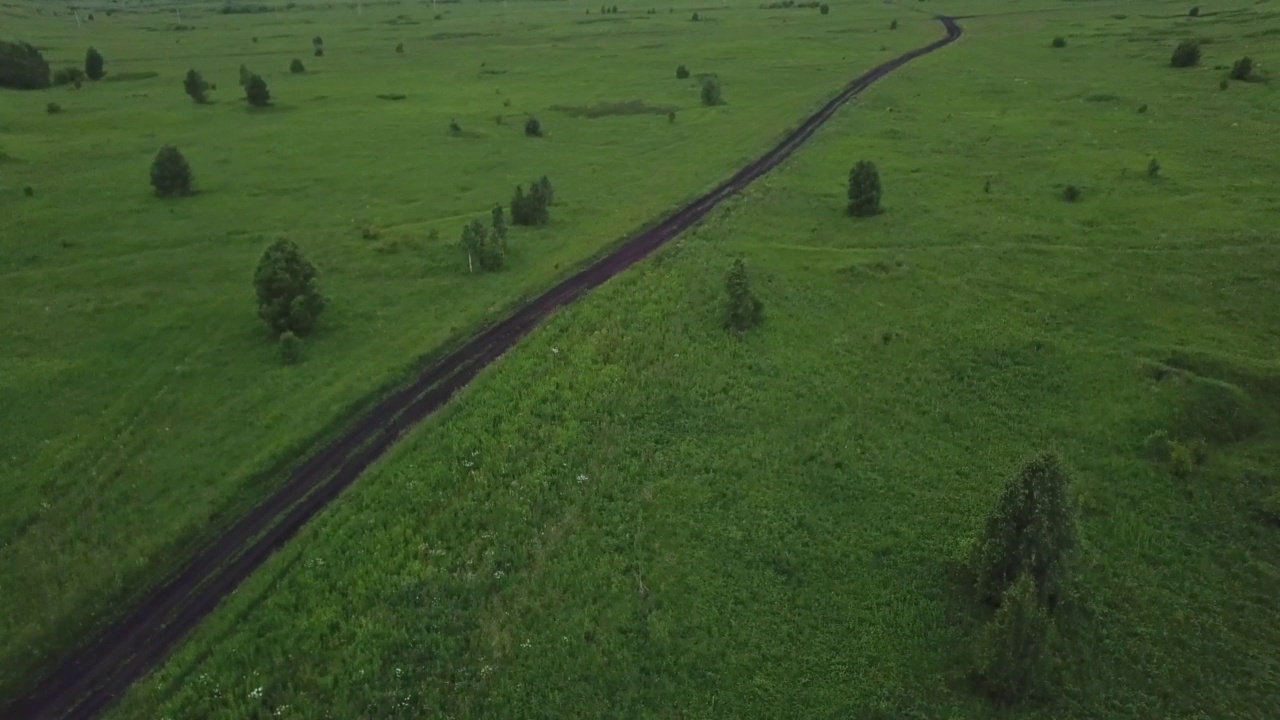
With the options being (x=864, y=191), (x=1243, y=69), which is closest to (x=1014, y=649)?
(x=864, y=191)

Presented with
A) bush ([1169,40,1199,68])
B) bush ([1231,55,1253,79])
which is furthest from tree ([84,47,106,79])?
bush ([1231,55,1253,79])

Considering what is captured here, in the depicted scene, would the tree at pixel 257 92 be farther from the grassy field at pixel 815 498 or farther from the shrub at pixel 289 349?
the grassy field at pixel 815 498

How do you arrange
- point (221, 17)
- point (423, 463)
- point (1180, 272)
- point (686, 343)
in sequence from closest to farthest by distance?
point (423, 463)
point (686, 343)
point (1180, 272)
point (221, 17)

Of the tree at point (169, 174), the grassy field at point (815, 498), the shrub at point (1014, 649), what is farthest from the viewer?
the tree at point (169, 174)

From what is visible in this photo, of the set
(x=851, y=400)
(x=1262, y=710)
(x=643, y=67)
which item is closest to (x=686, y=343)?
(x=851, y=400)

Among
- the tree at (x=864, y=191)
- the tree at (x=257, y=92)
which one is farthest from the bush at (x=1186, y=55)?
the tree at (x=257, y=92)

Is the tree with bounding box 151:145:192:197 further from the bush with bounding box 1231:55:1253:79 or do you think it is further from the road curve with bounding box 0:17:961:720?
the bush with bounding box 1231:55:1253:79

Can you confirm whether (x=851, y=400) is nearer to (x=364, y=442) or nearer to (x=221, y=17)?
(x=364, y=442)
